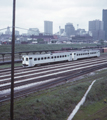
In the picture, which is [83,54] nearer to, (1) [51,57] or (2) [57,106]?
(1) [51,57]

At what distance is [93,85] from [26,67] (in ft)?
46.3

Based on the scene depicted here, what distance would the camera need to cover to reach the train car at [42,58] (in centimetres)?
2608

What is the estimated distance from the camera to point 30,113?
959 centimetres

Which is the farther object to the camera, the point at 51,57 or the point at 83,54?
the point at 83,54

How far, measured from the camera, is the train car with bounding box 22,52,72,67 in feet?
85.5

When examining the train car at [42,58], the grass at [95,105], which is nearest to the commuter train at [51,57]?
the train car at [42,58]

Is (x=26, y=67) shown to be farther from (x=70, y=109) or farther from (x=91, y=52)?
Answer: (x=91, y=52)

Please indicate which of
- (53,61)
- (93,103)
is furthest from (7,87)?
(53,61)

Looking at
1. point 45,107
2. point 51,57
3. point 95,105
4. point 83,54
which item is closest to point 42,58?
point 51,57

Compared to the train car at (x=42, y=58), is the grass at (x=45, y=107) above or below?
below

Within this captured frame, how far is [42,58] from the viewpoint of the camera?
28.0m

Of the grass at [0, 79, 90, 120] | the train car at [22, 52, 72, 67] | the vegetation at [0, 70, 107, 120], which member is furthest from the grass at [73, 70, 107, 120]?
the train car at [22, 52, 72, 67]

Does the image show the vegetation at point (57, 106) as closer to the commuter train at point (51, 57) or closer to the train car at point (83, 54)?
the commuter train at point (51, 57)

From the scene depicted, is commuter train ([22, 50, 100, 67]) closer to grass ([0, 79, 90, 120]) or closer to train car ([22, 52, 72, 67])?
train car ([22, 52, 72, 67])
